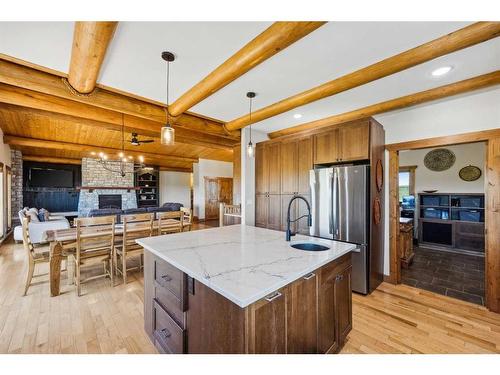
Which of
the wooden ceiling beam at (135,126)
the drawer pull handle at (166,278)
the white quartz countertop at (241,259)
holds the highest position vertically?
the wooden ceiling beam at (135,126)

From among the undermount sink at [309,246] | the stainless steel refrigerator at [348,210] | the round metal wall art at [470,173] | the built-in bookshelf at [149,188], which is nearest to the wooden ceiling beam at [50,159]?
the built-in bookshelf at [149,188]

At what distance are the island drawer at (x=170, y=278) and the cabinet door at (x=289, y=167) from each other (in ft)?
8.31

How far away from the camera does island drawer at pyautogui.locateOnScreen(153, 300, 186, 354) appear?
1418mm

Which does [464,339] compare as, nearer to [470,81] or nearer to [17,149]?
[470,81]

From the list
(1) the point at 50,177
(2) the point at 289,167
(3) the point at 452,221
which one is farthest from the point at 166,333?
(1) the point at 50,177

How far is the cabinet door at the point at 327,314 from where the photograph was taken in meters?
1.47

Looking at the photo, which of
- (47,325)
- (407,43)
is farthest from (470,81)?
(47,325)

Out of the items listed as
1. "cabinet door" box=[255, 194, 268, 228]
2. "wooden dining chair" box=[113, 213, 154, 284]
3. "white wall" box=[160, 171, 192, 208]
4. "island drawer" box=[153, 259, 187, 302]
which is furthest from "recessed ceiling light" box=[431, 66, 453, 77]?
"white wall" box=[160, 171, 192, 208]

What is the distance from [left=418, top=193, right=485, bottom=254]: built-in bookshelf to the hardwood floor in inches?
117

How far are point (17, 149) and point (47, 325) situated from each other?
7.80 metres

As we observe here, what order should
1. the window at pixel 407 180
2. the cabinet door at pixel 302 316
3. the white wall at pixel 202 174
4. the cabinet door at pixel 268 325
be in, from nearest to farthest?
the cabinet door at pixel 268 325 → the cabinet door at pixel 302 316 → the window at pixel 407 180 → the white wall at pixel 202 174

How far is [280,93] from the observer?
109 inches

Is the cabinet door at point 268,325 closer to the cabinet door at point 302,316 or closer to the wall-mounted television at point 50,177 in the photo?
the cabinet door at point 302,316
